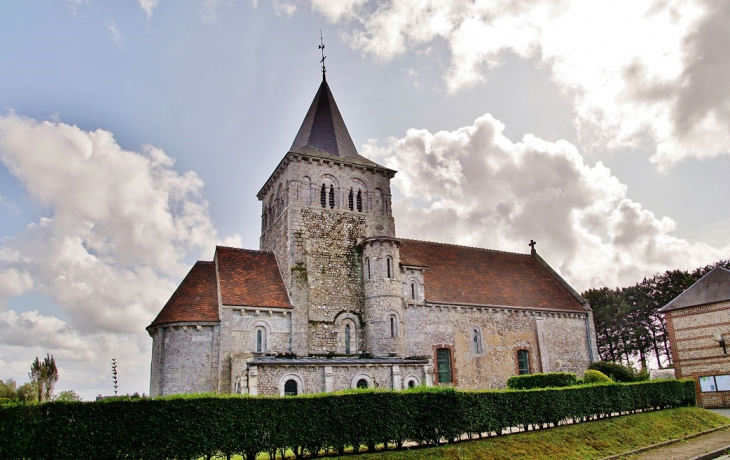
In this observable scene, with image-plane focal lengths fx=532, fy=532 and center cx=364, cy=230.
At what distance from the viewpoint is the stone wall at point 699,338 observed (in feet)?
108

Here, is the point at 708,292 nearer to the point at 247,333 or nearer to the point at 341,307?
the point at 341,307

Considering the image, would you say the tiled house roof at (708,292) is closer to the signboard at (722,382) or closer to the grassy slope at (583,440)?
the signboard at (722,382)

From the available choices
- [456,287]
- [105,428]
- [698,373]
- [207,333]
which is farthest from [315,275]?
[698,373]

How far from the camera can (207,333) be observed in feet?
86.7

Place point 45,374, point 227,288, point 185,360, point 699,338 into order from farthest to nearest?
1. point 45,374
2. point 699,338
3. point 227,288
4. point 185,360

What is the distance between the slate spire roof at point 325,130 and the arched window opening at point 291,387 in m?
15.0

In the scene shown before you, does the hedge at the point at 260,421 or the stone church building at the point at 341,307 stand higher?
the stone church building at the point at 341,307

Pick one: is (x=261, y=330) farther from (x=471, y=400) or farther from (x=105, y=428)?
(x=105, y=428)

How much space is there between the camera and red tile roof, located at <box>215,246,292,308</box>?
27752 millimetres

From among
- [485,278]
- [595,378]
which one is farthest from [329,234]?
[595,378]

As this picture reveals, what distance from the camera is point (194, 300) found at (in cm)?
2759

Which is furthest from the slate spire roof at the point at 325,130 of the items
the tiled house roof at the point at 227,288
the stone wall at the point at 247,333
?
the stone wall at the point at 247,333

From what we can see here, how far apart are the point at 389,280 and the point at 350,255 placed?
3029 mm

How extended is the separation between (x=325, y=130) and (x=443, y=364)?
16.7 m
